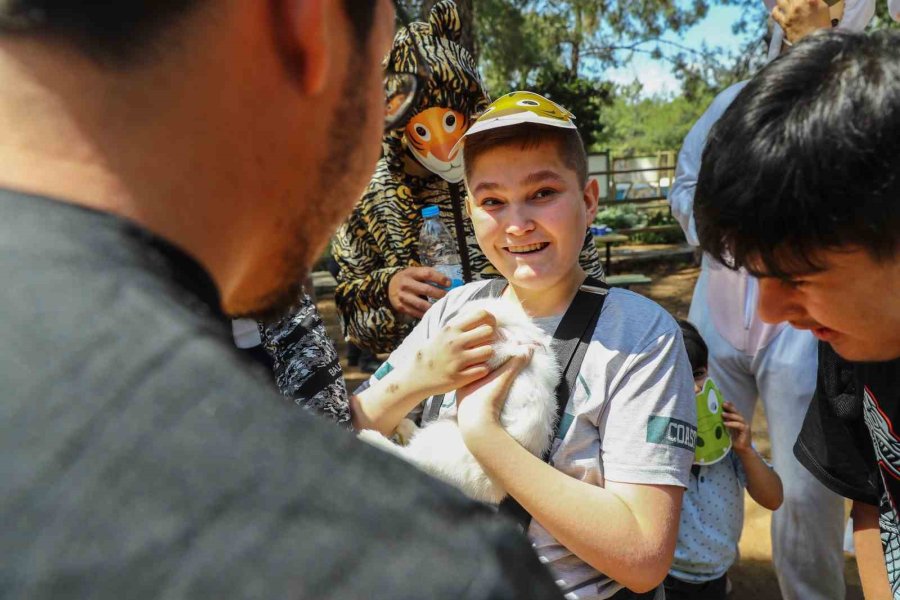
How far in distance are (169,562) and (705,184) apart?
1031mm

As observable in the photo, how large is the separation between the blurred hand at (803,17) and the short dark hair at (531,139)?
127 centimetres

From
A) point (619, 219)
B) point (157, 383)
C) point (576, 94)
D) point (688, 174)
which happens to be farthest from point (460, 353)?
point (619, 219)

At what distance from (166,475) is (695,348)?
2462 millimetres

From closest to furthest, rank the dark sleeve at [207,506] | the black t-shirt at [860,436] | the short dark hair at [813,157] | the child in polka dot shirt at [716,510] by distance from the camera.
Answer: the dark sleeve at [207,506] < the short dark hair at [813,157] < the black t-shirt at [860,436] < the child in polka dot shirt at [716,510]

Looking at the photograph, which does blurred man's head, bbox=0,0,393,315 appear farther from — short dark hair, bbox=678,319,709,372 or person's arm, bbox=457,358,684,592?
short dark hair, bbox=678,319,709,372

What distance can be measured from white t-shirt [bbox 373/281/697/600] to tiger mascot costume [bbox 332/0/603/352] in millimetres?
1060

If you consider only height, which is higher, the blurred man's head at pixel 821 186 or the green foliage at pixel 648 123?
the blurred man's head at pixel 821 186

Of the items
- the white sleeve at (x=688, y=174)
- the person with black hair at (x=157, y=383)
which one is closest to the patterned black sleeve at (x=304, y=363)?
the person with black hair at (x=157, y=383)

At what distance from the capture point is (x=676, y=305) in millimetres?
10297

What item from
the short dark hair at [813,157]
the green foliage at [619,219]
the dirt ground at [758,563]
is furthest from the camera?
the green foliage at [619,219]

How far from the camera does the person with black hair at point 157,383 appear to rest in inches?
17.1

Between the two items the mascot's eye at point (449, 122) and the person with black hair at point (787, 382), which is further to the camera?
the mascot's eye at point (449, 122)

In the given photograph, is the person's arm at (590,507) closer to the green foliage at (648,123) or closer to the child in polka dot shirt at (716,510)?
the child in polka dot shirt at (716,510)

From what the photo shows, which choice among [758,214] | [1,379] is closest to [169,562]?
[1,379]
